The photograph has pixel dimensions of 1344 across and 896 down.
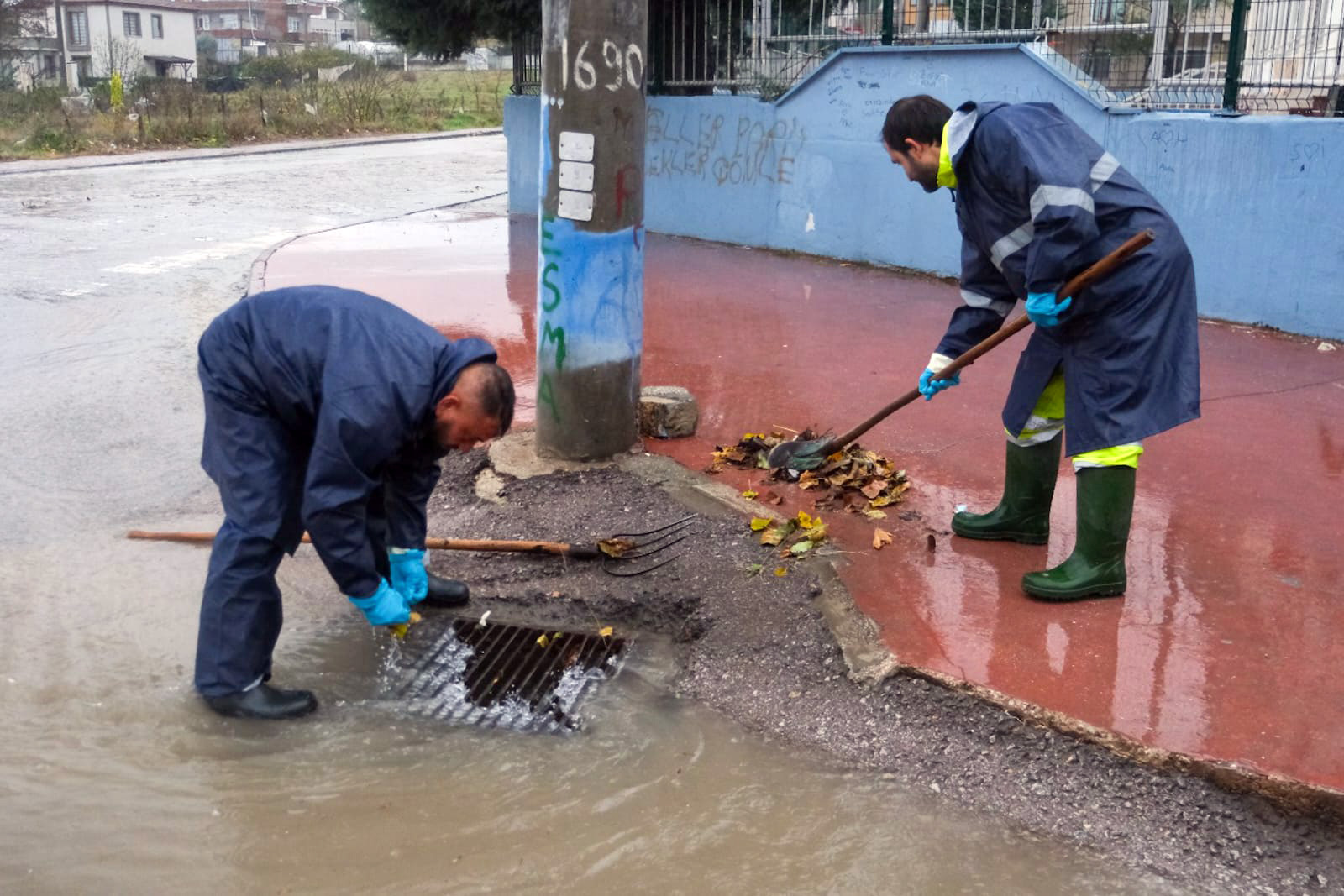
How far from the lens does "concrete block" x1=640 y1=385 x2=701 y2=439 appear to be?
5.59m

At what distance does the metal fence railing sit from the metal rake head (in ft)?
17.5

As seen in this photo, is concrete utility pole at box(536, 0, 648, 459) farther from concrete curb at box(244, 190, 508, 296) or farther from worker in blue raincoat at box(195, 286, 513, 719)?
concrete curb at box(244, 190, 508, 296)

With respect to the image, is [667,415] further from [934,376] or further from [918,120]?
[918,120]

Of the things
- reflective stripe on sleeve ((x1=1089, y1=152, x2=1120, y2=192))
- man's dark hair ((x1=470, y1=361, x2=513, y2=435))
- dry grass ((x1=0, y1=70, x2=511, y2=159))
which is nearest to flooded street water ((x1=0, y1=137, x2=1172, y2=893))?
man's dark hair ((x1=470, y1=361, x2=513, y2=435))

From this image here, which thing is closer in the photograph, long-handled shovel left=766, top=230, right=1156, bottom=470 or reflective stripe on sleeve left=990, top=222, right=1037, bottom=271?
long-handled shovel left=766, top=230, right=1156, bottom=470

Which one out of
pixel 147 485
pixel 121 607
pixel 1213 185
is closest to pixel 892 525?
pixel 121 607

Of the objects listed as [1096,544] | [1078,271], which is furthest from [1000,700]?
[1078,271]

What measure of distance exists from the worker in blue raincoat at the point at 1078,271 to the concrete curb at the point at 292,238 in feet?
17.4

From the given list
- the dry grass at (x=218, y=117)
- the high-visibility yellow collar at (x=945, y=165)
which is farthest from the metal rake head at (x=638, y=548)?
the dry grass at (x=218, y=117)

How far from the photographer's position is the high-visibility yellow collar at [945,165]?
385cm

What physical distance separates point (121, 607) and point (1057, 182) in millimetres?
3368

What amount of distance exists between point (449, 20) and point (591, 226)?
30.1 feet

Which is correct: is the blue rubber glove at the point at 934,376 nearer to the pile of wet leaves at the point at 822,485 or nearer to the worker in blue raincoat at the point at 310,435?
the pile of wet leaves at the point at 822,485

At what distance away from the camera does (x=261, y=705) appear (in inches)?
136
